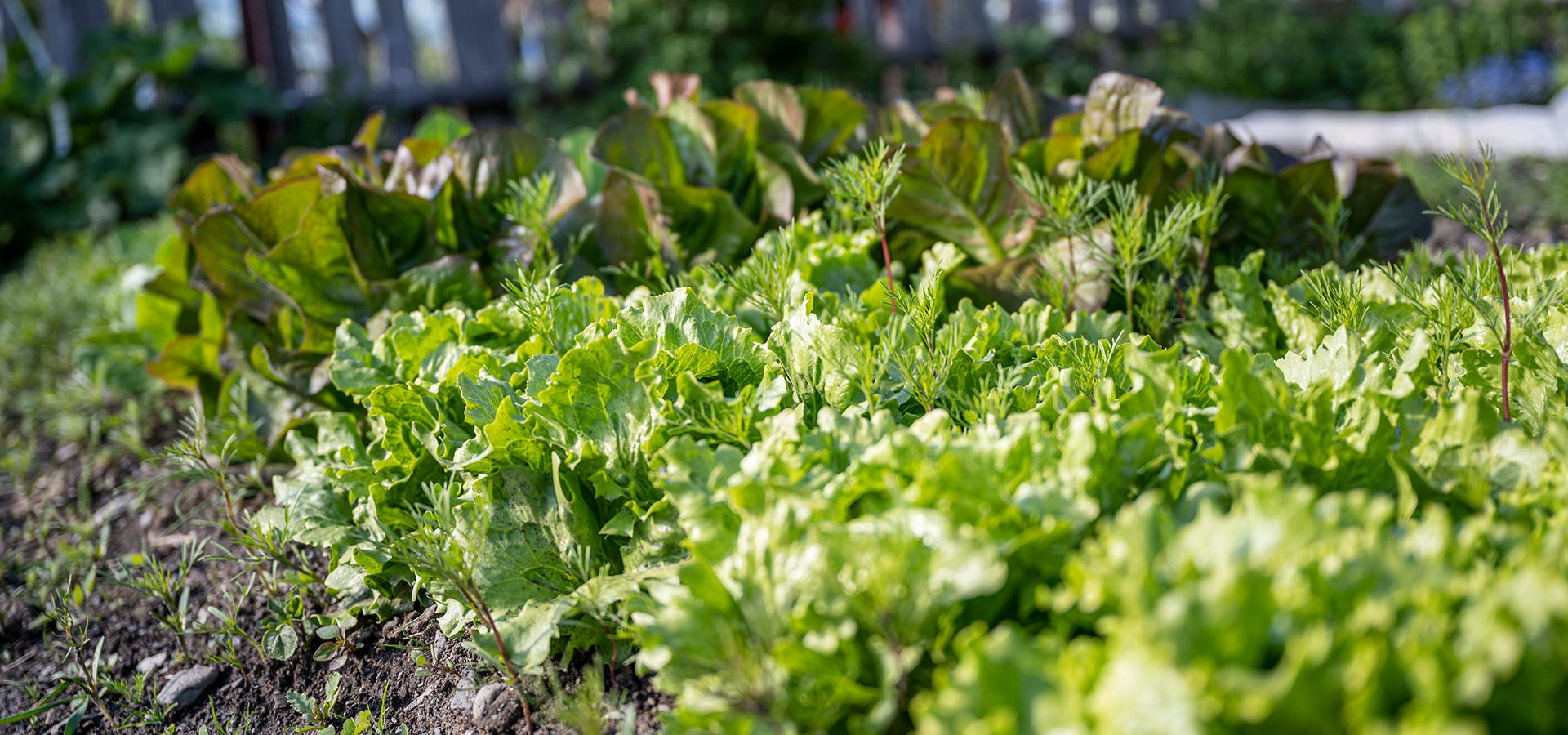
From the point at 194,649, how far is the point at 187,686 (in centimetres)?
14

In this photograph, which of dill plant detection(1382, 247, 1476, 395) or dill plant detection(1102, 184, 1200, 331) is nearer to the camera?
dill plant detection(1382, 247, 1476, 395)

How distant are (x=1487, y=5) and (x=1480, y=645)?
10.5m

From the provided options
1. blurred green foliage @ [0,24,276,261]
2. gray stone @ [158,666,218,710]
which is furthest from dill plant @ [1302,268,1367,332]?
blurred green foliage @ [0,24,276,261]

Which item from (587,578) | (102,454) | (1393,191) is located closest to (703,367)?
(587,578)

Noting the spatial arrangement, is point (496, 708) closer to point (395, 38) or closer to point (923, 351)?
point (923, 351)

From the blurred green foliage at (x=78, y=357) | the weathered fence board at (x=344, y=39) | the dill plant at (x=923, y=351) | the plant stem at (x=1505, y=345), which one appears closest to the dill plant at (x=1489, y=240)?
the plant stem at (x=1505, y=345)

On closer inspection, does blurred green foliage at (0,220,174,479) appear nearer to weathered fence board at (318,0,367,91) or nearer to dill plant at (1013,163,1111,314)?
dill plant at (1013,163,1111,314)

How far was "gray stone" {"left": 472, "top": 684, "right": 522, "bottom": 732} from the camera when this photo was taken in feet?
4.84

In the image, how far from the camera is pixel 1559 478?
1119 millimetres

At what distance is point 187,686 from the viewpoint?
182 cm

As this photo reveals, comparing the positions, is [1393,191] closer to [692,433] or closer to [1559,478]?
[1559,478]

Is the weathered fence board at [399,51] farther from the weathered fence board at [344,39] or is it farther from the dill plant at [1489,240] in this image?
the dill plant at [1489,240]

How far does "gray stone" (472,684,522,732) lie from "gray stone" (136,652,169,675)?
80cm

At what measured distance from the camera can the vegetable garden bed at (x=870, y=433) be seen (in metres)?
0.89
